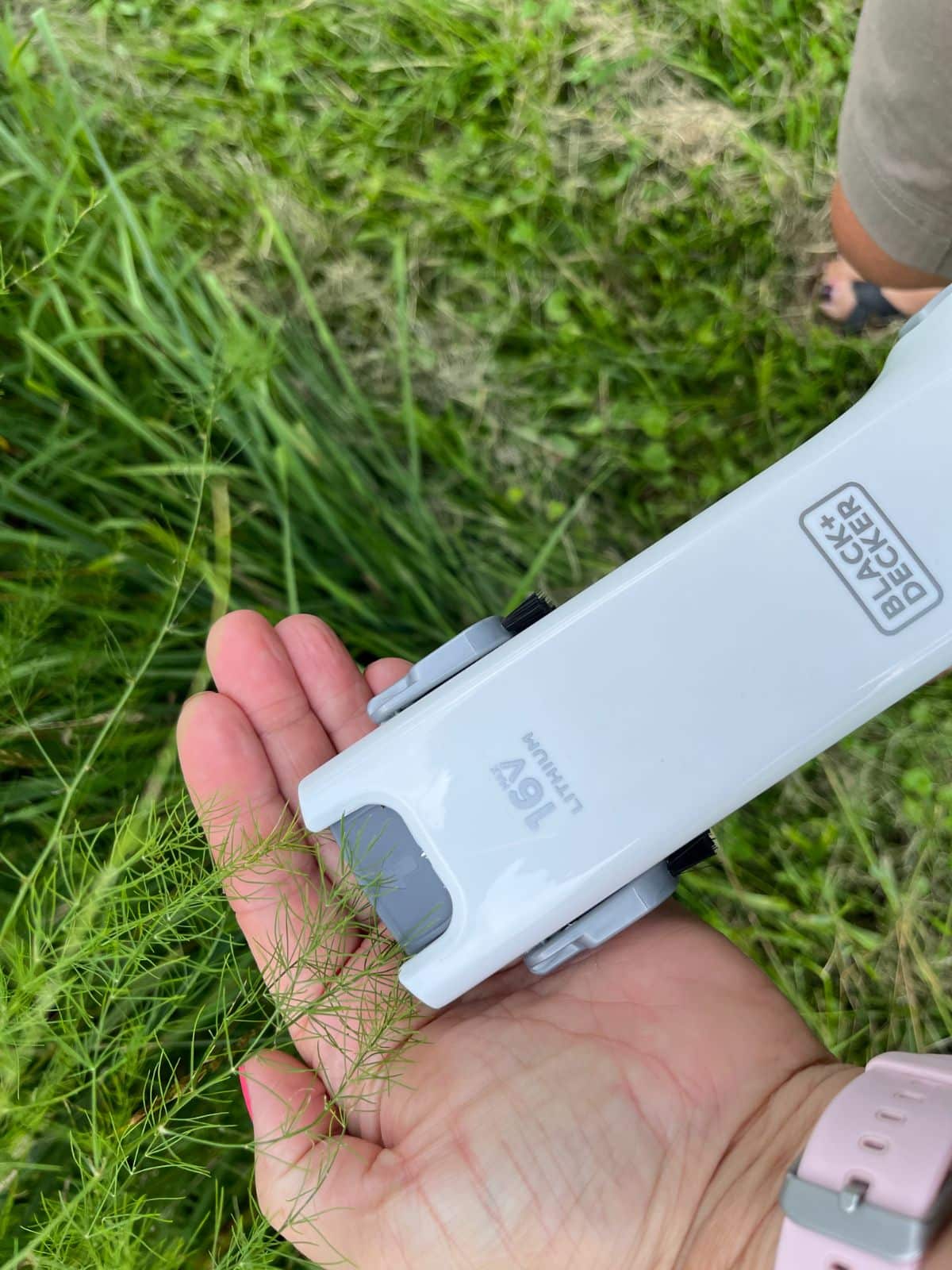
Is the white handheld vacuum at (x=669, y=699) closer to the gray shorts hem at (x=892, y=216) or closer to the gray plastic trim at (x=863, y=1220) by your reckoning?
the gray plastic trim at (x=863, y=1220)

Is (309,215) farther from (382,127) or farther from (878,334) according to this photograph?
(878,334)

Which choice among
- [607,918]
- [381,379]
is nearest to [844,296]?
[381,379]

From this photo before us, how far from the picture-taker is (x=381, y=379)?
1.56 meters

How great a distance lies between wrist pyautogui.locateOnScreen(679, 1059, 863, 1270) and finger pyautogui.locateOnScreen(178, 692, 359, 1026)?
1.38ft

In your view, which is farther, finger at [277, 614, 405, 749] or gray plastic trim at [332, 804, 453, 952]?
finger at [277, 614, 405, 749]

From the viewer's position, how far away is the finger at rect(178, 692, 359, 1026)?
0.95 m

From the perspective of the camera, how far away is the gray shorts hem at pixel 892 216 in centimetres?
125

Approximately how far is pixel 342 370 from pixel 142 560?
1.30ft

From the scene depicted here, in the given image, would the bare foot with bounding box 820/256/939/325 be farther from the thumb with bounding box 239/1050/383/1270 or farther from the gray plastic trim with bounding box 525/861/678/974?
the thumb with bounding box 239/1050/383/1270

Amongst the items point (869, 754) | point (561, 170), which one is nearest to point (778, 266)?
point (561, 170)

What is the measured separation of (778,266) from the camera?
1598 millimetres

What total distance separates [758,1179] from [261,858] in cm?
58

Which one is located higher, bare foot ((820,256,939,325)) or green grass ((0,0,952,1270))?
green grass ((0,0,952,1270))

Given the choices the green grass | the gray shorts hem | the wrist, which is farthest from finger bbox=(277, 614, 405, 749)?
the gray shorts hem
